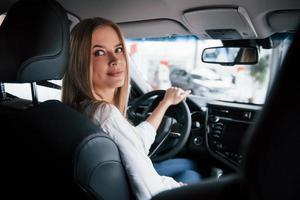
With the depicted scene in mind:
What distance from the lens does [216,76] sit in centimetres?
421

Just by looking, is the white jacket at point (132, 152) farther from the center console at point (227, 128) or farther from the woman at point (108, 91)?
the center console at point (227, 128)

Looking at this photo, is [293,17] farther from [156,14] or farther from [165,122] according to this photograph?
[165,122]

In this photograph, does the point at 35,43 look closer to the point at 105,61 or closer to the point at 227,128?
the point at 105,61

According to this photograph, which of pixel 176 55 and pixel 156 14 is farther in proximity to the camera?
pixel 176 55

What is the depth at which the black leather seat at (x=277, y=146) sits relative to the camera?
0.52m

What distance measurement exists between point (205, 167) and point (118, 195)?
1495 mm

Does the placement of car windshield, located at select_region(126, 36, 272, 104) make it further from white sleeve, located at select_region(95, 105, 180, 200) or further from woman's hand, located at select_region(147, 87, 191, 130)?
white sleeve, located at select_region(95, 105, 180, 200)

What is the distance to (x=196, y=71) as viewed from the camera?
4.93 meters

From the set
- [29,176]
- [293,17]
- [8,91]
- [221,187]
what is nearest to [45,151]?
[29,176]

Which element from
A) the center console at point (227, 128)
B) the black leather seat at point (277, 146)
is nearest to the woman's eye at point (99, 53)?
the center console at point (227, 128)

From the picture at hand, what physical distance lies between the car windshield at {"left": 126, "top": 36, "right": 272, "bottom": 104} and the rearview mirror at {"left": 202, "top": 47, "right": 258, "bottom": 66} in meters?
0.02

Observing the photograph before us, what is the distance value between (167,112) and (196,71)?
2.47m

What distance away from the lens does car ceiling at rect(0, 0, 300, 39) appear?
1.86 m

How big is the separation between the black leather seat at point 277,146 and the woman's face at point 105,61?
132cm
